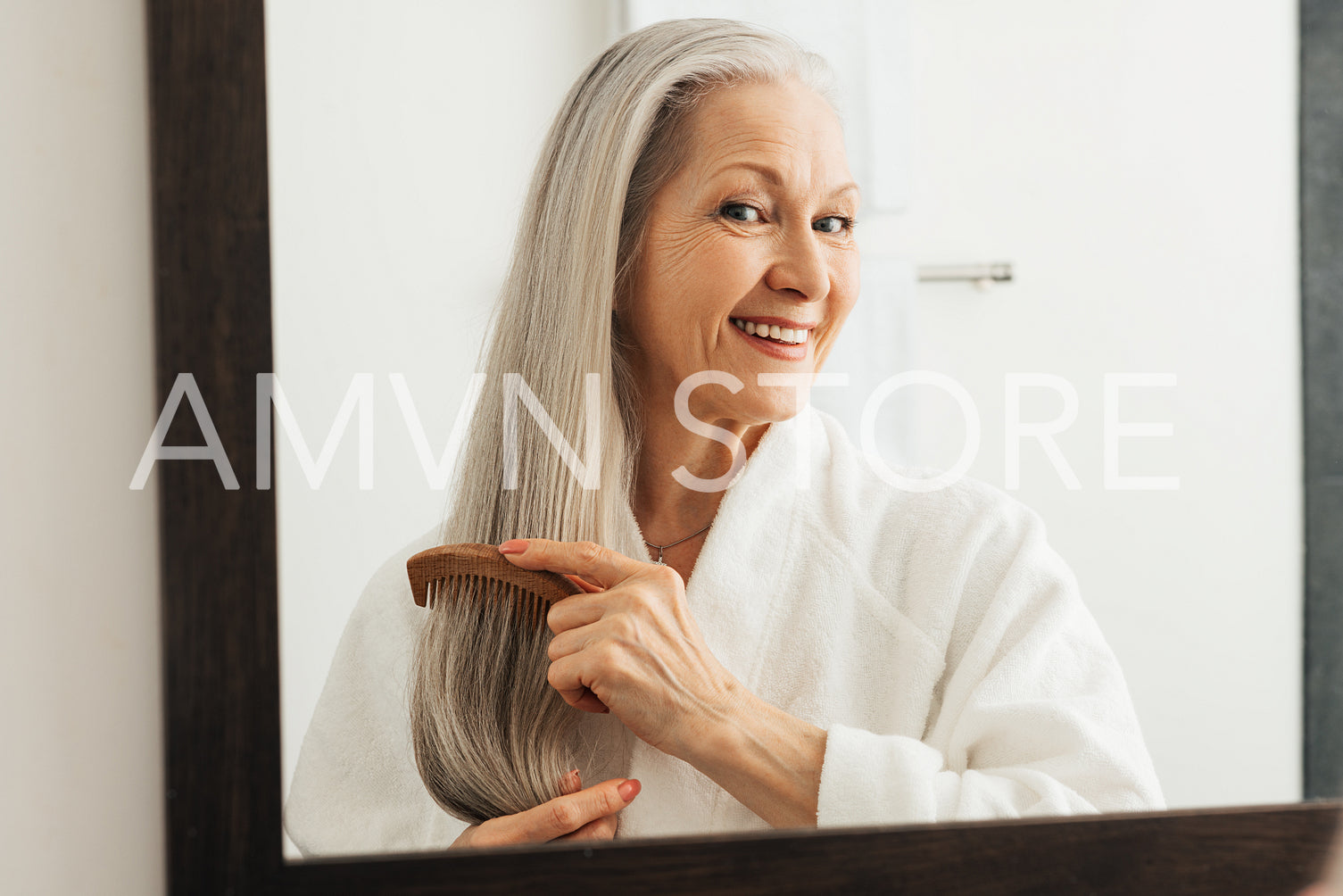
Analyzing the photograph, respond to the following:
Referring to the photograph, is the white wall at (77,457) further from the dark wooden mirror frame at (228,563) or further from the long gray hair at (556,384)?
the long gray hair at (556,384)

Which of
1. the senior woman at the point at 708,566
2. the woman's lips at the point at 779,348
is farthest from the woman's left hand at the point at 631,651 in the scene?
the woman's lips at the point at 779,348

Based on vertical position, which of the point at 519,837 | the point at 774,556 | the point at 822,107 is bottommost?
the point at 519,837

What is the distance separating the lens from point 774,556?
0.56 m

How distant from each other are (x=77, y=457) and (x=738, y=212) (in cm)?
39

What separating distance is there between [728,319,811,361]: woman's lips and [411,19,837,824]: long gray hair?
2.9 inches

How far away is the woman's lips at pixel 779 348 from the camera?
1.76ft

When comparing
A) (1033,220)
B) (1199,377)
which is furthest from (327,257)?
(1199,377)

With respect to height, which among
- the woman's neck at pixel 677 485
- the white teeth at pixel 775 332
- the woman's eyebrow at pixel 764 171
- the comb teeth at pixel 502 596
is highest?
the woman's eyebrow at pixel 764 171

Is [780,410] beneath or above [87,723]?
above

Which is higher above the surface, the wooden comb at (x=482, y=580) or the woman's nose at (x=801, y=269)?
the woman's nose at (x=801, y=269)

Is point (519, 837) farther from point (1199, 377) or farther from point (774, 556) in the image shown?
point (1199, 377)

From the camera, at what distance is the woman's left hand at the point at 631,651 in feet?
1.71

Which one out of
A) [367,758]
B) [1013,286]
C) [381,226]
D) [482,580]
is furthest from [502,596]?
[1013,286]

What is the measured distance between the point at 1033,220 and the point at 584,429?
0.30 meters
